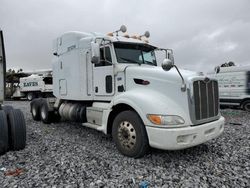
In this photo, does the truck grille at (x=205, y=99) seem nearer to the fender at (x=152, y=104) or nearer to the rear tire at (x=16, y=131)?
the fender at (x=152, y=104)

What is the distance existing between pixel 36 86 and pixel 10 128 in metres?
17.8

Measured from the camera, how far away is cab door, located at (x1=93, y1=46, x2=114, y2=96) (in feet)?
17.1

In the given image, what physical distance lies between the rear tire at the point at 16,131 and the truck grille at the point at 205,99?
3.73m

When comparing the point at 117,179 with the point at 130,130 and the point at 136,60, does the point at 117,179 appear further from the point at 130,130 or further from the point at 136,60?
the point at 136,60

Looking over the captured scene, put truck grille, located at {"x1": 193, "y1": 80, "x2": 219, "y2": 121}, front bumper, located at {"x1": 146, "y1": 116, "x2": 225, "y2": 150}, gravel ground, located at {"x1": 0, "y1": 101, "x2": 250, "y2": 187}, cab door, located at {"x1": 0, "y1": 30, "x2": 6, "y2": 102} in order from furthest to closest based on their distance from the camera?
cab door, located at {"x1": 0, "y1": 30, "x2": 6, "y2": 102} < truck grille, located at {"x1": 193, "y1": 80, "x2": 219, "y2": 121} < front bumper, located at {"x1": 146, "y1": 116, "x2": 225, "y2": 150} < gravel ground, located at {"x1": 0, "y1": 101, "x2": 250, "y2": 187}

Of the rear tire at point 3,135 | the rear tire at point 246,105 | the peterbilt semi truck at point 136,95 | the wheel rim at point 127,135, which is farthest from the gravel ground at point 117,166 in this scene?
the rear tire at point 246,105

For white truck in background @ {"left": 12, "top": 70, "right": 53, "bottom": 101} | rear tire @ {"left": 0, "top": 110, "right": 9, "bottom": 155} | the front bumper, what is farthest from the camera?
white truck in background @ {"left": 12, "top": 70, "right": 53, "bottom": 101}

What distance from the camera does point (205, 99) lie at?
418 cm

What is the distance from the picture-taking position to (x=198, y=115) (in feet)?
13.2

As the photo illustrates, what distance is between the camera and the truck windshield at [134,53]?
5.25m

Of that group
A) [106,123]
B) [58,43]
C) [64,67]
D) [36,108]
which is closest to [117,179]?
[106,123]

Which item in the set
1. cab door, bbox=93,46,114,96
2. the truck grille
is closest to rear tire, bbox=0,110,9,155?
cab door, bbox=93,46,114,96

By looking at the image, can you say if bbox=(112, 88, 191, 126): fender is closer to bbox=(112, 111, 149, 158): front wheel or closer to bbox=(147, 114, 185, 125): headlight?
bbox=(147, 114, 185, 125): headlight

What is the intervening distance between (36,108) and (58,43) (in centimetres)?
301
